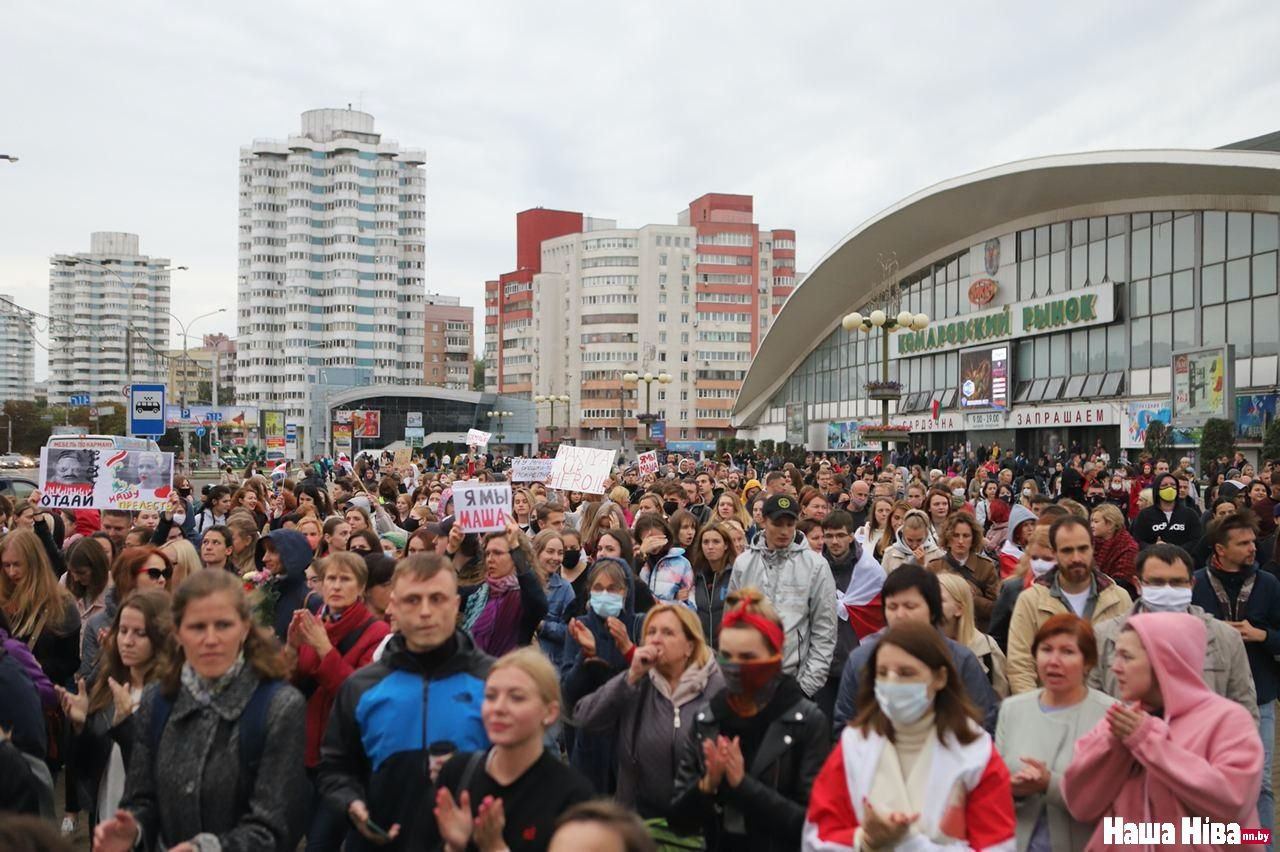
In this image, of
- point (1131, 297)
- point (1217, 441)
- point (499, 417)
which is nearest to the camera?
point (1217, 441)

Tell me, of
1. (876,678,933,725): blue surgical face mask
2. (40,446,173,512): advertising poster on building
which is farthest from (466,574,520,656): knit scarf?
(40,446,173,512): advertising poster on building

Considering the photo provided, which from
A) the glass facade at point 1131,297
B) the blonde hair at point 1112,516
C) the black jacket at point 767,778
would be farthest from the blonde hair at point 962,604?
the glass facade at point 1131,297

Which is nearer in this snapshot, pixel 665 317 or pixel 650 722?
pixel 650 722

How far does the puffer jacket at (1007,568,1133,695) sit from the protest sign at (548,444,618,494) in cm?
769

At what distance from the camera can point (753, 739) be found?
3551 millimetres

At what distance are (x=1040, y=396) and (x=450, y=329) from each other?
4408 inches

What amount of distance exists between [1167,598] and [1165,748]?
1779 mm

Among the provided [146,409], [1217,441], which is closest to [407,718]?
[146,409]

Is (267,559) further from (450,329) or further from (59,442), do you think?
(450,329)

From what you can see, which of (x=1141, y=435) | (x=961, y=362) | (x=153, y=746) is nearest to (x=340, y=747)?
(x=153, y=746)

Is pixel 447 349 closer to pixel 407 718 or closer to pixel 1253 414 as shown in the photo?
pixel 1253 414

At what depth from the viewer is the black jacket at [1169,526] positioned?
10.5m

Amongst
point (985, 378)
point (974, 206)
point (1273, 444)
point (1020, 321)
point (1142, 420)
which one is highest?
point (974, 206)

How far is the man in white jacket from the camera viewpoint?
573cm
